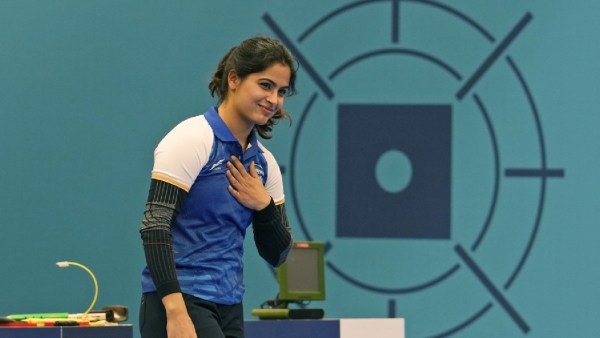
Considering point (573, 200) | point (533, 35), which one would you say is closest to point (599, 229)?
point (573, 200)

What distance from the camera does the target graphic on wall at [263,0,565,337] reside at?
5.21 meters

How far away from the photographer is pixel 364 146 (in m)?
5.28

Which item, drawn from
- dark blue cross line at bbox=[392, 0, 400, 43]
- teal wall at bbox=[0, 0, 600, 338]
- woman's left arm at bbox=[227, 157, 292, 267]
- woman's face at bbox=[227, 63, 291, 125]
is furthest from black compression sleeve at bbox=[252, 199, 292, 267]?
dark blue cross line at bbox=[392, 0, 400, 43]

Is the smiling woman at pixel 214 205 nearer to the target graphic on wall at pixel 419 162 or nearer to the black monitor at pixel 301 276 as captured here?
the black monitor at pixel 301 276

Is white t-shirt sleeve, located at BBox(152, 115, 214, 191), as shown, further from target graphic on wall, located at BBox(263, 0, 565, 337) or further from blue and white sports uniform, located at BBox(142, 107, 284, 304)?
target graphic on wall, located at BBox(263, 0, 565, 337)

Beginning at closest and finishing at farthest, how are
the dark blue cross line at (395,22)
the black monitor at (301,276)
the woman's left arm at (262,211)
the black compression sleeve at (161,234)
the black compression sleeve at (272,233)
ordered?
the black compression sleeve at (161,234)
the woman's left arm at (262,211)
the black compression sleeve at (272,233)
the black monitor at (301,276)
the dark blue cross line at (395,22)

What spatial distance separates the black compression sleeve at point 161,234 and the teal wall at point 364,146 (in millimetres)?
2950

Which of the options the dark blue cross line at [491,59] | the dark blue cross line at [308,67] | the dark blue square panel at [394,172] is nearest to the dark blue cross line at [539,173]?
the dark blue square panel at [394,172]

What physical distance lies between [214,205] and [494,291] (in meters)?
3.13

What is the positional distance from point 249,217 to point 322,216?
2.81m

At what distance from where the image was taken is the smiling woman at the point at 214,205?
222 centimetres

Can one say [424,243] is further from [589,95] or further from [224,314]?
[224,314]

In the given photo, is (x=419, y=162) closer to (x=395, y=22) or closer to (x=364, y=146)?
(x=364, y=146)

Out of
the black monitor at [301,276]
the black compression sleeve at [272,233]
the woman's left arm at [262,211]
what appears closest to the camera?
the woman's left arm at [262,211]
